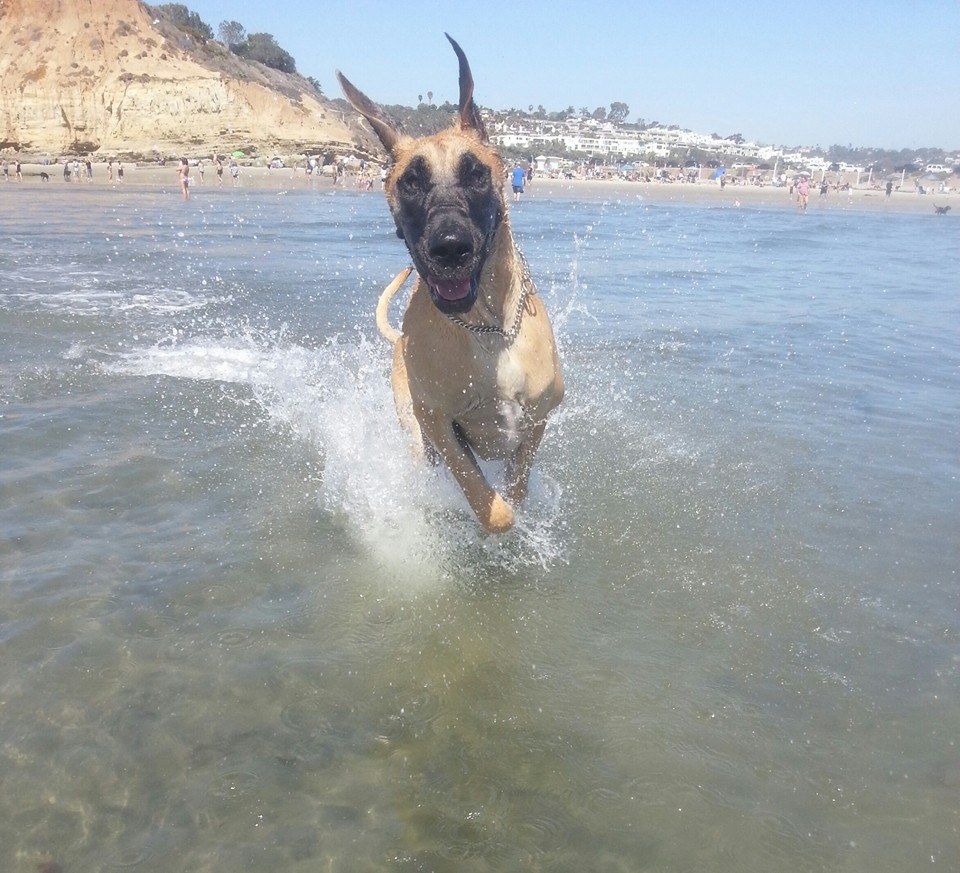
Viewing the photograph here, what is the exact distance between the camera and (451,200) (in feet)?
10.5

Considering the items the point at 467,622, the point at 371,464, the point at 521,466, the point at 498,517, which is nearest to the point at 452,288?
the point at 498,517

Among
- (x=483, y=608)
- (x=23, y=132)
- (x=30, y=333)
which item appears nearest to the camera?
(x=483, y=608)

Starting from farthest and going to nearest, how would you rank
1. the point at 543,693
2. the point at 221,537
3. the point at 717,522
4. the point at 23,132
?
the point at 23,132
the point at 717,522
the point at 221,537
the point at 543,693

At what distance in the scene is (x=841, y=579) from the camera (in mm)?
3980

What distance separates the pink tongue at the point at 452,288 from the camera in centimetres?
327

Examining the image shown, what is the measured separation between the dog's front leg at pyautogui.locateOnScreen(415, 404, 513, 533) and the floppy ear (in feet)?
4.12

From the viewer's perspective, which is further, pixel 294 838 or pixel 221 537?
pixel 221 537

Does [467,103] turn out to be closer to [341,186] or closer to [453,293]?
[453,293]

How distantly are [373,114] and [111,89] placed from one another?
5679cm

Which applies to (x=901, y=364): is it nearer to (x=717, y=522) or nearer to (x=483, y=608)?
(x=717, y=522)

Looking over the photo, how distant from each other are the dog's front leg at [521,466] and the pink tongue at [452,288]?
1.16m

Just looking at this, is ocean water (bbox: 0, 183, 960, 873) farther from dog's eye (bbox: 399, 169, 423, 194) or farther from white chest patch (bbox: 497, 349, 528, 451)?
dog's eye (bbox: 399, 169, 423, 194)

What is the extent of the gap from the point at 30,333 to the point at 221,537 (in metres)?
5.04

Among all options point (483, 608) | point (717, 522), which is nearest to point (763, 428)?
point (717, 522)
